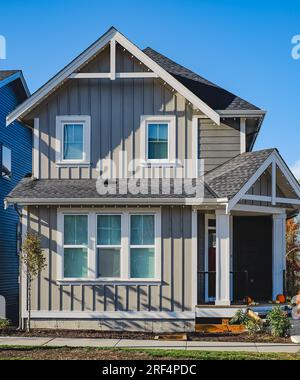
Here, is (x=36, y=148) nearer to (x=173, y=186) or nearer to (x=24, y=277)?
(x=24, y=277)

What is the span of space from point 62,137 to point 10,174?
740 cm

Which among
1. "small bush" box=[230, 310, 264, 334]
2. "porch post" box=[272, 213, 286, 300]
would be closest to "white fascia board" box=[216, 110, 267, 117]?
"porch post" box=[272, 213, 286, 300]

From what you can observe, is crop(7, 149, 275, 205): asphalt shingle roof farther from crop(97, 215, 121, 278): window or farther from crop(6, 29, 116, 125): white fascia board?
crop(6, 29, 116, 125): white fascia board

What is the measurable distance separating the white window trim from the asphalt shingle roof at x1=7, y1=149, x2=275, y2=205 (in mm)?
504

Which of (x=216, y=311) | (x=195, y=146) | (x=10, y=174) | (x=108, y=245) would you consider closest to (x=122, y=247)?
(x=108, y=245)

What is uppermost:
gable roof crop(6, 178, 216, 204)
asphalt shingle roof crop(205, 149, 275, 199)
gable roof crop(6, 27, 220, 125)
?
gable roof crop(6, 27, 220, 125)

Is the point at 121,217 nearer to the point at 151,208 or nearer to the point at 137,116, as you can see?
the point at 151,208

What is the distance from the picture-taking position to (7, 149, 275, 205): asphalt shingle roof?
16469 mm

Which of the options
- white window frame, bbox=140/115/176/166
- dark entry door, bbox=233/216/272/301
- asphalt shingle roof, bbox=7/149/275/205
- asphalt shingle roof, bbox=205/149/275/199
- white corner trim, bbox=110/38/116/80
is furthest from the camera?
dark entry door, bbox=233/216/272/301

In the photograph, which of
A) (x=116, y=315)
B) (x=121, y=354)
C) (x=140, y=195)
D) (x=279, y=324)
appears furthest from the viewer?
(x=140, y=195)

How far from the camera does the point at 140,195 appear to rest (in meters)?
16.7

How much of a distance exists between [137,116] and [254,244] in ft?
17.8

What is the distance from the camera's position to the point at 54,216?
55.6 feet

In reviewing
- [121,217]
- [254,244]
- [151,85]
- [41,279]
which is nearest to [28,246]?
[41,279]
